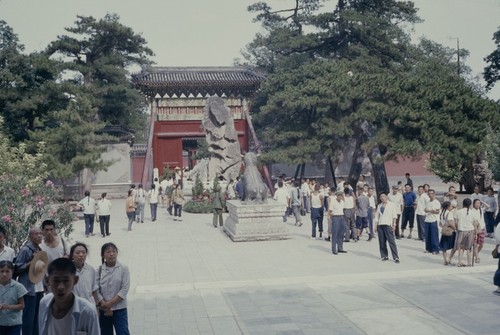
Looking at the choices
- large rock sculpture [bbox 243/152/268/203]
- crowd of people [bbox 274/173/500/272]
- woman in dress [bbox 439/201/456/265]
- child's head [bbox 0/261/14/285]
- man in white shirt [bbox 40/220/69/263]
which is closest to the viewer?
child's head [bbox 0/261/14/285]

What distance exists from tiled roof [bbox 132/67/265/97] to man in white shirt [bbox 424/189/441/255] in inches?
933

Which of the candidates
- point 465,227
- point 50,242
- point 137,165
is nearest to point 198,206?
point 465,227

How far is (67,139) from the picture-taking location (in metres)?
21.7

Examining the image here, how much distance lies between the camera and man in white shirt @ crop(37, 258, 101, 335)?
322 cm

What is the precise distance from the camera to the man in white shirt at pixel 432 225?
36.0 ft

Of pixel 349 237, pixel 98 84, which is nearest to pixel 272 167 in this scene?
pixel 98 84

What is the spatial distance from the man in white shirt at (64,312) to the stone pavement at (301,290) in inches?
121

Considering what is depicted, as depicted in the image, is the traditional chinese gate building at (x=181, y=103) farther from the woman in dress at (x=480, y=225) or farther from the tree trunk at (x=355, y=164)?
the woman in dress at (x=480, y=225)

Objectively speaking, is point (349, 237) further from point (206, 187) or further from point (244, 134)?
point (244, 134)

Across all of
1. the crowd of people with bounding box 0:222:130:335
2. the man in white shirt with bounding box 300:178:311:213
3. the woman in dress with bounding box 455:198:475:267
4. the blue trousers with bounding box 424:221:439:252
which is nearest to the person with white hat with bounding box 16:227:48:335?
the crowd of people with bounding box 0:222:130:335

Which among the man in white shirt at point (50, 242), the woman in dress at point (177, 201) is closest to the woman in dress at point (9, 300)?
the man in white shirt at point (50, 242)

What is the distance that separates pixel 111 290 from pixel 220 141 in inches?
796

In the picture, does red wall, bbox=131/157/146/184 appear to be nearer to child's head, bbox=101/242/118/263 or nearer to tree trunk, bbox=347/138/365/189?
tree trunk, bbox=347/138/365/189

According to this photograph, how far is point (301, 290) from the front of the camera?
26.5ft
